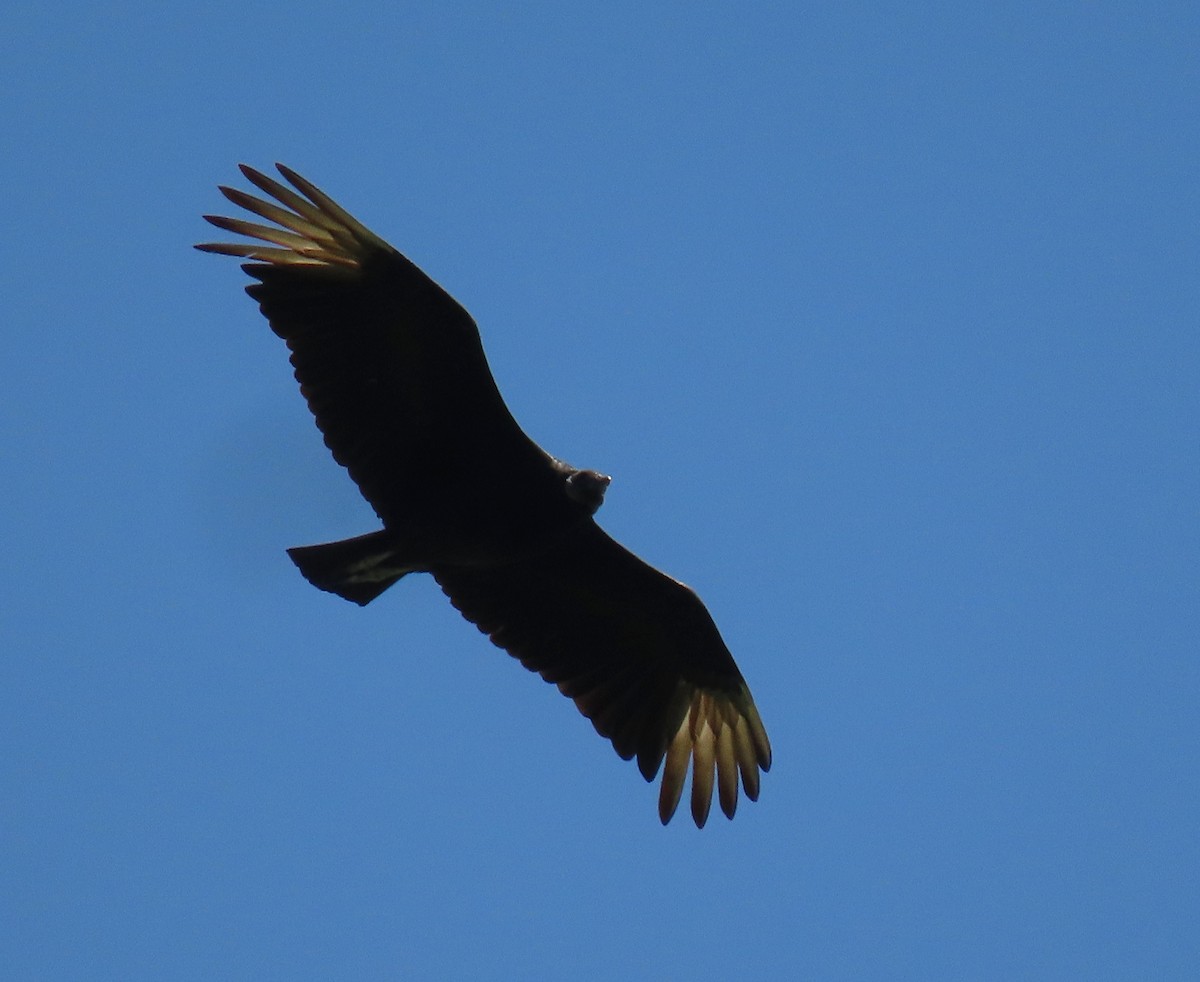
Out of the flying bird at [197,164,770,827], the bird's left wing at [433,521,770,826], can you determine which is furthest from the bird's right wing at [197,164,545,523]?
the bird's left wing at [433,521,770,826]

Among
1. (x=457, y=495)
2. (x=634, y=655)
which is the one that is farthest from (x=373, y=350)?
(x=634, y=655)

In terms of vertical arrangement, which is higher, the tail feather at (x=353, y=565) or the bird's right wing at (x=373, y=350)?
the bird's right wing at (x=373, y=350)

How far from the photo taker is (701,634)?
8719 millimetres

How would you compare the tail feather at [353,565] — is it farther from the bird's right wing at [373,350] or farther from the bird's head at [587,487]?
the bird's head at [587,487]

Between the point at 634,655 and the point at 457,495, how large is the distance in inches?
60.5

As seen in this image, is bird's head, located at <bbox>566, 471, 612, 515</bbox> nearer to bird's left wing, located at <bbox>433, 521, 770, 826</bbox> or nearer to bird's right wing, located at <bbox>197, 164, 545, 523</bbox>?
bird's right wing, located at <bbox>197, 164, 545, 523</bbox>

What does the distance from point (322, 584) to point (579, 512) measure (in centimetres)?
129

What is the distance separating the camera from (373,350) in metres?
7.63

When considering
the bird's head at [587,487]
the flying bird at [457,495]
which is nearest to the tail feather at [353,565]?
the flying bird at [457,495]

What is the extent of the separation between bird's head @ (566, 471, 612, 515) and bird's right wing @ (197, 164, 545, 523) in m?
0.19

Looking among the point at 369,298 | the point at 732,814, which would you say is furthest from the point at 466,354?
the point at 732,814

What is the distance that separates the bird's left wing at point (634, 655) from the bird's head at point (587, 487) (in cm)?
51

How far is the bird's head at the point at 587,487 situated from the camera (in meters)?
7.77

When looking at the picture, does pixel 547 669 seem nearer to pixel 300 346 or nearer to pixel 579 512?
pixel 579 512
